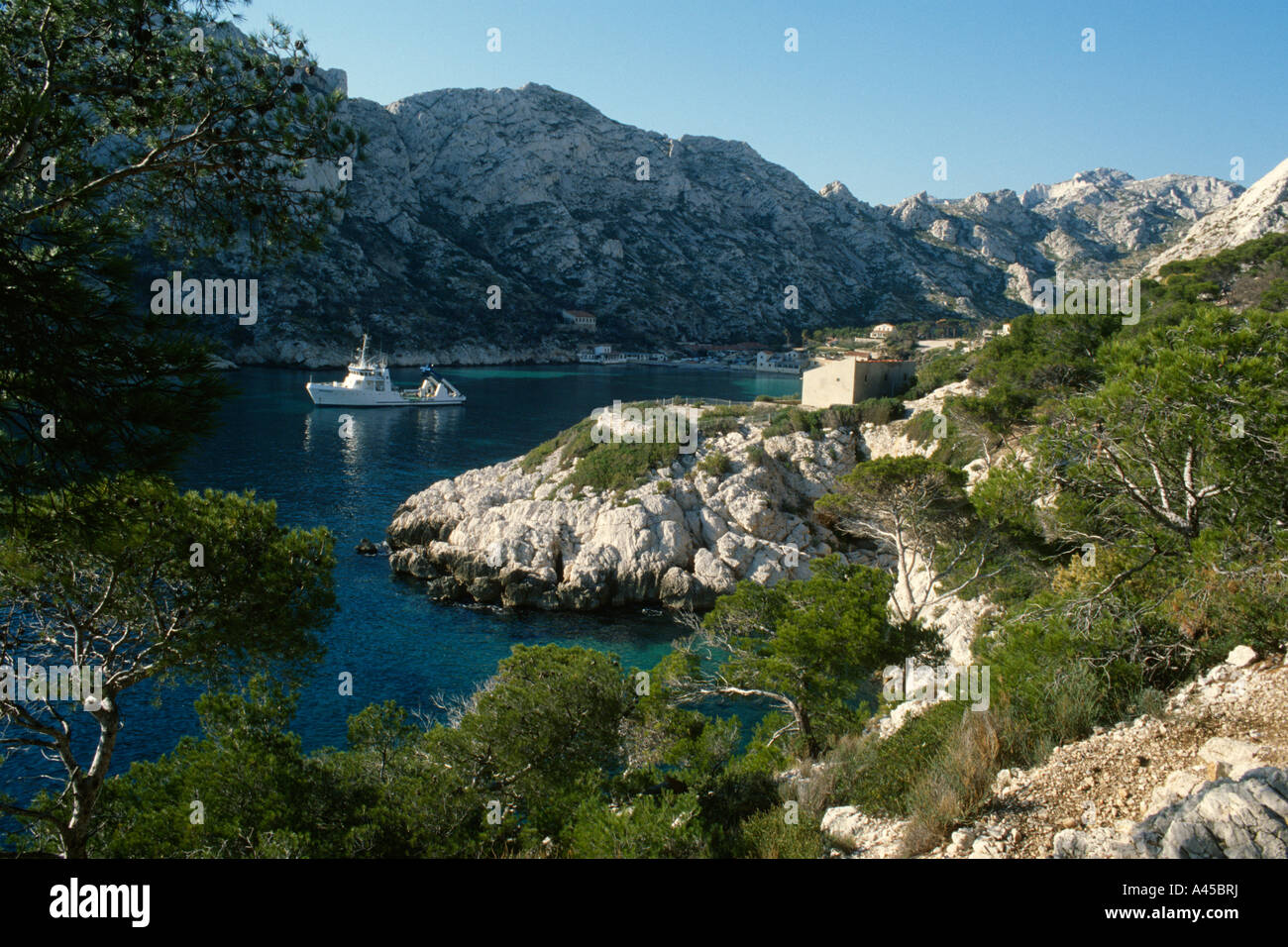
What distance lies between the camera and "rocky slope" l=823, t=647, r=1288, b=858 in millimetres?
4121

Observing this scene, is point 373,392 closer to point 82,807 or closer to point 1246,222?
point 82,807

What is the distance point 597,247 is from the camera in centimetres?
11500

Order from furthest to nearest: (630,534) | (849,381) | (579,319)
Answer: (579,319) < (849,381) < (630,534)

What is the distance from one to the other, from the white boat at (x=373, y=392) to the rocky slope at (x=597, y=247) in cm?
2362

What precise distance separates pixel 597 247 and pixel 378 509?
91748 mm

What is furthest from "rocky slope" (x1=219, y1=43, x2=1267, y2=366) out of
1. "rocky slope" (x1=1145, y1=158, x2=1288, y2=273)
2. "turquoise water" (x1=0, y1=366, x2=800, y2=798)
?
"rocky slope" (x1=1145, y1=158, x2=1288, y2=273)

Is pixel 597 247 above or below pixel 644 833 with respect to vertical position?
above

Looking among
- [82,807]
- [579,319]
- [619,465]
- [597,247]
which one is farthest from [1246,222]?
[597,247]

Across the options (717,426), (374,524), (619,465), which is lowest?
(374,524)

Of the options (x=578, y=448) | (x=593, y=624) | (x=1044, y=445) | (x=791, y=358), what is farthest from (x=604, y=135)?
(x=1044, y=445)

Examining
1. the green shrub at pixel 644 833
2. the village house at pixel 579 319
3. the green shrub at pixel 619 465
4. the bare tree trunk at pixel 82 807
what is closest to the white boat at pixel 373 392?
the green shrub at pixel 619 465

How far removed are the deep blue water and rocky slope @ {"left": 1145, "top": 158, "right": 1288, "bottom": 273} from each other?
32941mm

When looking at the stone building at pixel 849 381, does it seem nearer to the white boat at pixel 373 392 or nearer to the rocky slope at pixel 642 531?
the rocky slope at pixel 642 531

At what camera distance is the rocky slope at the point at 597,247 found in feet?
305
